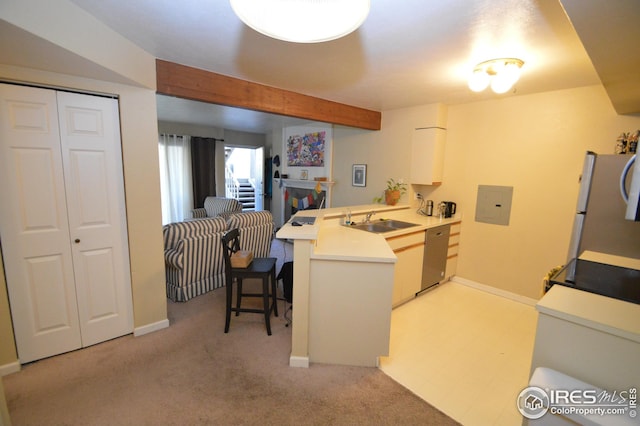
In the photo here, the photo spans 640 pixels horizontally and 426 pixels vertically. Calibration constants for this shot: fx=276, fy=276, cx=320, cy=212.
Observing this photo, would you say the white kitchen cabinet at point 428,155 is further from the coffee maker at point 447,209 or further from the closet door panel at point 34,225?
the closet door panel at point 34,225

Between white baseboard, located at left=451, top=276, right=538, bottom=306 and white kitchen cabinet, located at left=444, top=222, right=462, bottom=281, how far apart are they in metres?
0.14

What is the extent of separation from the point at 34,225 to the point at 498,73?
3.67 meters

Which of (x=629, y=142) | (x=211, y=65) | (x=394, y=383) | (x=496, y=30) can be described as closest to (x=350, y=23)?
(x=496, y=30)

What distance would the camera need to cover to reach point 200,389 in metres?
1.88

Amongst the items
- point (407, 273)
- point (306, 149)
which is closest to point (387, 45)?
point (407, 273)

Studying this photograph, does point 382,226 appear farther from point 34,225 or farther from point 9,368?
point 9,368

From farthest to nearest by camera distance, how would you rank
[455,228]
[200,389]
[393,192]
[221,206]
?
[221,206], [393,192], [455,228], [200,389]

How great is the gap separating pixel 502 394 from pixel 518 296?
1.78 meters

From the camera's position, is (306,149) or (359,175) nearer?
(359,175)

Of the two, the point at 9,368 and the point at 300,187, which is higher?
the point at 300,187

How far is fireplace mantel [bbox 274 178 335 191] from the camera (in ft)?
16.8

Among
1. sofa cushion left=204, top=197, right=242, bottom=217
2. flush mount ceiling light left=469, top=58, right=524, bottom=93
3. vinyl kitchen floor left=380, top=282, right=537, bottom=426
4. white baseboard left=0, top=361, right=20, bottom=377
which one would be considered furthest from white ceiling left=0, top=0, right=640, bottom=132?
sofa cushion left=204, top=197, right=242, bottom=217

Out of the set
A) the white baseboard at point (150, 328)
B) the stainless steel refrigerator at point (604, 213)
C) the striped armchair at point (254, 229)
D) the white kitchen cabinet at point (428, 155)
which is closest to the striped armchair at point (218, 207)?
the striped armchair at point (254, 229)

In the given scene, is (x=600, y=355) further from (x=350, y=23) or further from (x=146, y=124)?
(x=146, y=124)
